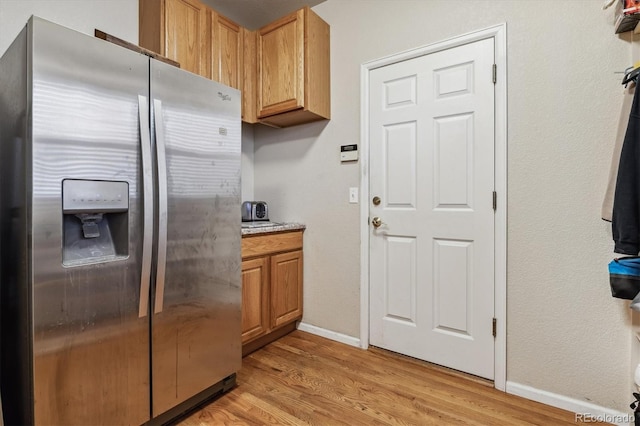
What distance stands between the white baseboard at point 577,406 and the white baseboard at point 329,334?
3.34ft

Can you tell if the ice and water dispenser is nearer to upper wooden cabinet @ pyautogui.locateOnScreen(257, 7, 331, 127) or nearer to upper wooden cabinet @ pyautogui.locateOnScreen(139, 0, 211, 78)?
upper wooden cabinet @ pyautogui.locateOnScreen(139, 0, 211, 78)

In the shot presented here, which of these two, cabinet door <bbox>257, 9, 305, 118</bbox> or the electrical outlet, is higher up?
cabinet door <bbox>257, 9, 305, 118</bbox>

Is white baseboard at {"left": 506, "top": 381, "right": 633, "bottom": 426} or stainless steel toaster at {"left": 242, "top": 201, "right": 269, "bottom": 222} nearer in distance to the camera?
white baseboard at {"left": 506, "top": 381, "right": 633, "bottom": 426}

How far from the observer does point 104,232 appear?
1300 mm

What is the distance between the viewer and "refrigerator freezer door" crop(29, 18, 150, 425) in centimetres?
108

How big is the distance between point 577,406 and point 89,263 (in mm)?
2396

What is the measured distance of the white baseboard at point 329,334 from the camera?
2346mm

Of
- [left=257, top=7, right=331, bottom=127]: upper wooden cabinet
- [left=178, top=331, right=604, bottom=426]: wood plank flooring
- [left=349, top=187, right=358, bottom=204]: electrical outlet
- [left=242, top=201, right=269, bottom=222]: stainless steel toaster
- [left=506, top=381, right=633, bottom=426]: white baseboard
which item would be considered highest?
[left=257, top=7, right=331, bottom=127]: upper wooden cabinet

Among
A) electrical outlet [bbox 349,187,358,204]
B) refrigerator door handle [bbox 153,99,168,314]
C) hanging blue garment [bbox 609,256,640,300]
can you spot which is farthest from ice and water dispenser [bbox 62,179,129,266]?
hanging blue garment [bbox 609,256,640,300]

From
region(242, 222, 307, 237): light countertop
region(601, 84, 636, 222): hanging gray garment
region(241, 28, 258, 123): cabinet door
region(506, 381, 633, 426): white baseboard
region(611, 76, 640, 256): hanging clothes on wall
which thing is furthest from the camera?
region(241, 28, 258, 123): cabinet door

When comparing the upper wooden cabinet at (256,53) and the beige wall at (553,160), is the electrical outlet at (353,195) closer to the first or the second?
the upper wooden cabinet at (256,53)

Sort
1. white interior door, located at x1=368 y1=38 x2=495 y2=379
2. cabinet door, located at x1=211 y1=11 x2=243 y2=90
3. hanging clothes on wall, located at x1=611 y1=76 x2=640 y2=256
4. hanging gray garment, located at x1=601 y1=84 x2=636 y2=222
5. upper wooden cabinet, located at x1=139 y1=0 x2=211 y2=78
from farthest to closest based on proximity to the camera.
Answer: cabinet door, located at x1=211 y1=11 x2=243 y2=90, upper wooden cabinet, located at x1=139 y1=0 x2=211 y2=78, white interior door, located at x1=368 y1=38 x2=495 y2=379, hanging gray garment, located at x1=601 y1=84 x2=636 y2=222, hanging clothes on wall, located at x1=611 y1=76 x2=640 y2=256

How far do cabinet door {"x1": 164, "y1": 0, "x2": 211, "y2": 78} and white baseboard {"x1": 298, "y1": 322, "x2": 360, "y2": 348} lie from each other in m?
2.13

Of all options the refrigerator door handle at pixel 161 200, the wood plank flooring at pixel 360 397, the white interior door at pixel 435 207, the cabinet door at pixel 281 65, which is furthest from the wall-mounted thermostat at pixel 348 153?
the wood plank flooring at pixel 360 397
